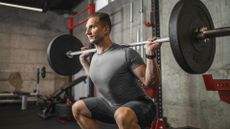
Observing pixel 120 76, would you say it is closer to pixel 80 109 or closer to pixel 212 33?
pixel 80 109

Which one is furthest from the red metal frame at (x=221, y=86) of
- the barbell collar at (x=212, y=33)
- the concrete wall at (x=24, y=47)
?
the concrete wall at (x=24, y=47)

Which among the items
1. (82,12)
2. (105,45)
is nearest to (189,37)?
(105,45)

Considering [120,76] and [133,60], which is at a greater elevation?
[133,60]

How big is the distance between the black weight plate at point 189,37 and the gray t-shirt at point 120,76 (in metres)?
0.38

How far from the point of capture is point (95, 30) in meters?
1.89

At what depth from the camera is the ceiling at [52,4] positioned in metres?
5.43

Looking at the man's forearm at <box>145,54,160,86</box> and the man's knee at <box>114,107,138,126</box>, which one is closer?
the man's knee at <box>114,107,138,126</box>

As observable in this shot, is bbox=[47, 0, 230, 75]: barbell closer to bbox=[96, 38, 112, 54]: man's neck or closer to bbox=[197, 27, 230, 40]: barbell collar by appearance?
bbox=[197, 27, 230, 40]: barbell collar

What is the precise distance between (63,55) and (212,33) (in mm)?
2011

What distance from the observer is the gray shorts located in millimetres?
1576

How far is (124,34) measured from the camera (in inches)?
164

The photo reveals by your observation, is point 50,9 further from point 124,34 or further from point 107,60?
point 107,60

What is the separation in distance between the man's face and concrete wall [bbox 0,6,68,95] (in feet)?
15.1

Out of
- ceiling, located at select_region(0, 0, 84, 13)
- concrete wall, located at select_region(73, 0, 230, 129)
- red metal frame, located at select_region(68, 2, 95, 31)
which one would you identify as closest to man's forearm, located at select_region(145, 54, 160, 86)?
concrete wall, located at select_region(73, 0, 230, 129)
